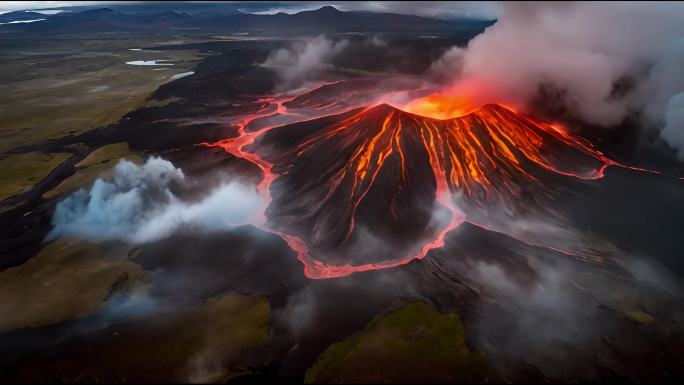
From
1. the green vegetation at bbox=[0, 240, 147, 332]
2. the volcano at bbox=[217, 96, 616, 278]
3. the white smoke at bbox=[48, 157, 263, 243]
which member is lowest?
the green vegetation at bbox=[0, 240, 147, 332]

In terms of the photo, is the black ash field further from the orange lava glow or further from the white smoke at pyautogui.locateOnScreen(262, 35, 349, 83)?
the white smoke at pyautogui.locateOnScreen(262, 35, 349, 83)

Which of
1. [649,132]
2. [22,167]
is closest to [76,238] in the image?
[22,167]

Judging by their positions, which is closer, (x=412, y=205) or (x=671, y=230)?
(x=671, y=230)

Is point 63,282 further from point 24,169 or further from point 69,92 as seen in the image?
point 69,92

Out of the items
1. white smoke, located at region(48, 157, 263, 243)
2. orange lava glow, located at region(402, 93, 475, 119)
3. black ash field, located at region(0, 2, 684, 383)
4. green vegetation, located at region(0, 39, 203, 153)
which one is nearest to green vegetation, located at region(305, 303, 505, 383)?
black ash field, located at region(0, 2, 684, 383)

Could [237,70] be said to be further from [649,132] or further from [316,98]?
[649,132]

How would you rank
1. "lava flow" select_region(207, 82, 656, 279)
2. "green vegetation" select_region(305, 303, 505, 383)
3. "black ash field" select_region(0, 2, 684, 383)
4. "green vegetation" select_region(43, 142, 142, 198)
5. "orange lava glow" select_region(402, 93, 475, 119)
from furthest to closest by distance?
"orange lava glow" select_region(402, 93, 475, 119) → "green vegetation" select_region(43, 142, 142, 198) → "lava flow" select_region(207, 82, 656, 279) → "black ash field" select_region(0, 2, 684, 383) → "green vegetation" select_region(305, 303, 505, 383)
